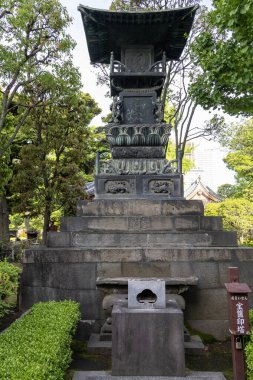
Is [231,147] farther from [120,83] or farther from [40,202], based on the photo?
[120,83]

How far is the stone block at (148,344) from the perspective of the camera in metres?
4.63

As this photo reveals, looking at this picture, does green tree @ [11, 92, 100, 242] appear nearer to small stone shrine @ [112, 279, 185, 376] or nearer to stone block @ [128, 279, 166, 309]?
stone block @ [128, 279, 166, 309]

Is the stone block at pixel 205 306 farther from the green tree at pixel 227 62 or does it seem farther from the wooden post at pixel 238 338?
the green tree at pixel 227 62

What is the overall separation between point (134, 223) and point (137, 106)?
150 inches

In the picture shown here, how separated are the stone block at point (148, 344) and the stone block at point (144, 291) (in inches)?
11.8

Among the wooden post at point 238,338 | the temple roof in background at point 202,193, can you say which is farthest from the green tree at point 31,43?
the temple roof in background at point 202,193

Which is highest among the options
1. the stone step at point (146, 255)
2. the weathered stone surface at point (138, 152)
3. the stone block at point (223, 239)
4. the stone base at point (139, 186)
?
the weathered stone surface at point (138, 152)

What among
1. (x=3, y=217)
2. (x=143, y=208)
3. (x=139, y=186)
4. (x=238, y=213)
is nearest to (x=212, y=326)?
(x=143, y=208)

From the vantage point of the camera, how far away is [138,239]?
7688mm

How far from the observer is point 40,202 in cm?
1722

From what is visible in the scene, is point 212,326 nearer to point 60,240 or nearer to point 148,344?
point 148,344

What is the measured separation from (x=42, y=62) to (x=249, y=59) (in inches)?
350

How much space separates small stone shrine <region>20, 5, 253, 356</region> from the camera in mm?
6672

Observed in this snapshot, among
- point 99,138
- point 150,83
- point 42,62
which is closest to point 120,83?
point 150,83
